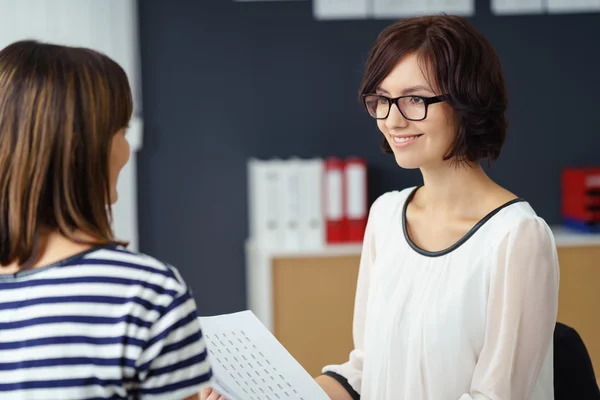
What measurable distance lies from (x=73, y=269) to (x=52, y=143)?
0.14 meters

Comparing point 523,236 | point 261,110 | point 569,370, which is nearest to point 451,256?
point 523,236

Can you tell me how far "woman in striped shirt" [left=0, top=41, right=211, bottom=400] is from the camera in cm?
86

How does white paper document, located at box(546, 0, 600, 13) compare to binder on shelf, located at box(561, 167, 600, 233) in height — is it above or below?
above

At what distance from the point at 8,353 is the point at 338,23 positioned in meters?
3.17

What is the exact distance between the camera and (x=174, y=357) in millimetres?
876

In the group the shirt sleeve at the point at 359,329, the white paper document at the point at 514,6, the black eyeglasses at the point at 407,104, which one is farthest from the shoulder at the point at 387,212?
the white paper document at the point at 514,6

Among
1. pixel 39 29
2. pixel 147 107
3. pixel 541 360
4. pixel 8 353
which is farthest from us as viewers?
pixel 147 107

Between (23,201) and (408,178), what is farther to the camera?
(408,178)

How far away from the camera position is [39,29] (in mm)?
2596

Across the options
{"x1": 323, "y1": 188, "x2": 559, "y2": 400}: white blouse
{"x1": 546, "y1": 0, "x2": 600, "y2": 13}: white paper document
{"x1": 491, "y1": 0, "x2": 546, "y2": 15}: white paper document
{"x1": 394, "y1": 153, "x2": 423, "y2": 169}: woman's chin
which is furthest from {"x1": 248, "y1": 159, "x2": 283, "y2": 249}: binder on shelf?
{"x1": 394, "y1": 153, "x2": 423, "y2": 169}: woman's chin

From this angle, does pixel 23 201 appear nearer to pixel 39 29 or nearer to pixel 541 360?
pixel 541 360

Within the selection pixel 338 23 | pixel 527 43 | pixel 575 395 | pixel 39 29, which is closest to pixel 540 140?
pixel 527 43

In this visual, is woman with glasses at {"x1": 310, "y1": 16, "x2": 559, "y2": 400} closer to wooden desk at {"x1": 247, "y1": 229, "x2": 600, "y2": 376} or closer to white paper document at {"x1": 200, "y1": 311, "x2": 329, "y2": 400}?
white paper document at {"x1": 200, "y1": 311, "x2": 329, "y2": 400}

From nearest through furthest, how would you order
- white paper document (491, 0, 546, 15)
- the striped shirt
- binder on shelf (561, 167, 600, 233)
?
the striped shirt
binder on shelf (561, 167, 600, 233)
white paper document (491, 0, 546, 15)
